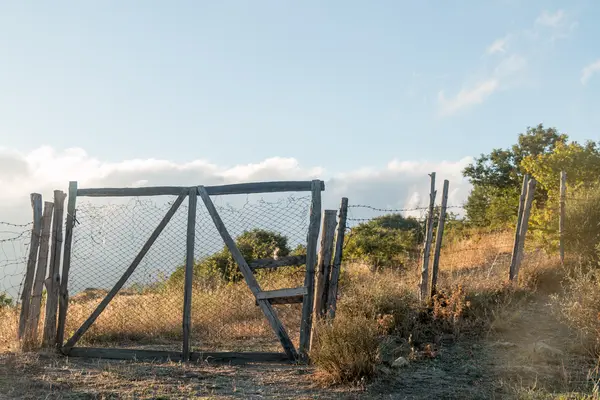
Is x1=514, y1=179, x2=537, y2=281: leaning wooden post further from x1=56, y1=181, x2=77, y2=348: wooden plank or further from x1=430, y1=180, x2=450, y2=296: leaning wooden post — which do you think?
x1=56, y1=181, x2=77, y2=348: wooden plank

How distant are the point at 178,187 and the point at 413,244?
44.5ft

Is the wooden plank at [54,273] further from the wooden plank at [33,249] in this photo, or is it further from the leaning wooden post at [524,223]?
the leaning wooden post at [524,223]

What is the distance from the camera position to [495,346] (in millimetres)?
7621

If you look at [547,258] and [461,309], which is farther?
[547,258]

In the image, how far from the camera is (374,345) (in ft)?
21.0

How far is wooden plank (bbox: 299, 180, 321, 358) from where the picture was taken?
7.52 meters

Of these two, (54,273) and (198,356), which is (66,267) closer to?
(54,273)

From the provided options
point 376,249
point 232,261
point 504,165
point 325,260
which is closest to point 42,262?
point 325,260

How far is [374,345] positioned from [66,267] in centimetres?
471

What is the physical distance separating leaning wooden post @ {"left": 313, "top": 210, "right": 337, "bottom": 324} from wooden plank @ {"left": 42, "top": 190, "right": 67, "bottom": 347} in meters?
3.88

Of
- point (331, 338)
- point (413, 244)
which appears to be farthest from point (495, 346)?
point (413, 244)

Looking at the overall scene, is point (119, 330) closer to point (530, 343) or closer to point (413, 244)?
point (530, 343)

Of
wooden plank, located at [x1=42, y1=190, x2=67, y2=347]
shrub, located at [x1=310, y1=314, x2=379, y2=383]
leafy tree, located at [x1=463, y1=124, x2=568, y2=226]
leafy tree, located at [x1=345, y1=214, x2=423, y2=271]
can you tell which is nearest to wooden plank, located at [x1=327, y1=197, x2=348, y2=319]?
shrub, located at [x1=310, y1=314, x2=379, y2=383]

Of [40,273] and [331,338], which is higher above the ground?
[40,273]
